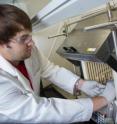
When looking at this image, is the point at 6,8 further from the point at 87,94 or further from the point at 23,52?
the point at 87,94

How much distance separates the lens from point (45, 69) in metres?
1.62

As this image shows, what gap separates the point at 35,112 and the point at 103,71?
0.54 metres

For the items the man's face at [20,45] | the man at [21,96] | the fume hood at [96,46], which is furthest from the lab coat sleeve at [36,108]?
the fume hood at [96,46]

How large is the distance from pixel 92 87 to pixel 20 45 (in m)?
0.50

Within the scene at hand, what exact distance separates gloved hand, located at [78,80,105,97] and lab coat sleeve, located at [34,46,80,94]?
129mm

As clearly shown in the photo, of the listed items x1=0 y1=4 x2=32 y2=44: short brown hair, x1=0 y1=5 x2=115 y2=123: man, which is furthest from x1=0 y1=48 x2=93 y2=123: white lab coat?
x1=0 y1=4 x2=32 y2=44: short brown hair

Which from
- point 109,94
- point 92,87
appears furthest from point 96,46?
point 92,87

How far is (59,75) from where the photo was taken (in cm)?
158

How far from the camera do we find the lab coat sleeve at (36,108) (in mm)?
1077

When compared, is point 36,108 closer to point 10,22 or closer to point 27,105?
point 27,105

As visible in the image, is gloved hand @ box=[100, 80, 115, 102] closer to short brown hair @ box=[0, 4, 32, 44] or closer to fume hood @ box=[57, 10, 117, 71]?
fume hood @ box=[57, 10, 117, 71]

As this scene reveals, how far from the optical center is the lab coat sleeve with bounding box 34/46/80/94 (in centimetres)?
151

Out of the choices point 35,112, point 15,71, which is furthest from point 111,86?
point 15,71

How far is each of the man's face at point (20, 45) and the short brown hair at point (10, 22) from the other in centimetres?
3
